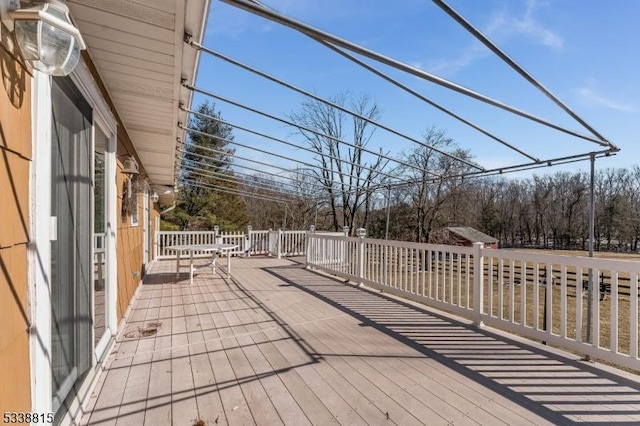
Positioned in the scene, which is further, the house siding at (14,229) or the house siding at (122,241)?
the house siding at (122,241)

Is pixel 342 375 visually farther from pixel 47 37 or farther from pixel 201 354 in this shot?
pixel 47 37

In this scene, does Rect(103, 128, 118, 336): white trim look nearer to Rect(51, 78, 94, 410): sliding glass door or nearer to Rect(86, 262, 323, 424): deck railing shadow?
Rect(86, 262, 323, 424): deck railing shadow

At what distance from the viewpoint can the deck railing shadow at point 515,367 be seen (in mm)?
2170

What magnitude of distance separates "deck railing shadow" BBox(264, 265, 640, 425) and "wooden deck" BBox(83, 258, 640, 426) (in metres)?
0.01

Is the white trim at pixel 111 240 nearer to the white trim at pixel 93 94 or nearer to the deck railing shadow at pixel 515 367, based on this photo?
the white trim at pixel 93 94

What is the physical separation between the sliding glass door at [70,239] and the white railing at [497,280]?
329 centimetres

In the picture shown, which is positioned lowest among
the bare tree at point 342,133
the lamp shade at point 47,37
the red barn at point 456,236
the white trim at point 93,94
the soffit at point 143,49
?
the red barn at point 456,236

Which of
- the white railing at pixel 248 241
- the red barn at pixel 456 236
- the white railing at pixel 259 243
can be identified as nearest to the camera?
the white railing at pixel 248 241

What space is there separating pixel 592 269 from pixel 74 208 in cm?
373

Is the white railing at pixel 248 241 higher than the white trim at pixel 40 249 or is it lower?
lower

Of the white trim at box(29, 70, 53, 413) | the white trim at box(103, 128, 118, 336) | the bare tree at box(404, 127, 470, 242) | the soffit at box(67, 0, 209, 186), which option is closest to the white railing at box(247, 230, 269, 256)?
the bare tree at box(404, 127, 470, 242)

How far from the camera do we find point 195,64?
9.21 feet

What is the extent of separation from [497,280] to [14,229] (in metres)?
4.87

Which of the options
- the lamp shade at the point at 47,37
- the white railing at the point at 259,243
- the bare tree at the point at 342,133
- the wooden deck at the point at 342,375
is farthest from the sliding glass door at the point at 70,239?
the bare tree at the point at 342,133
